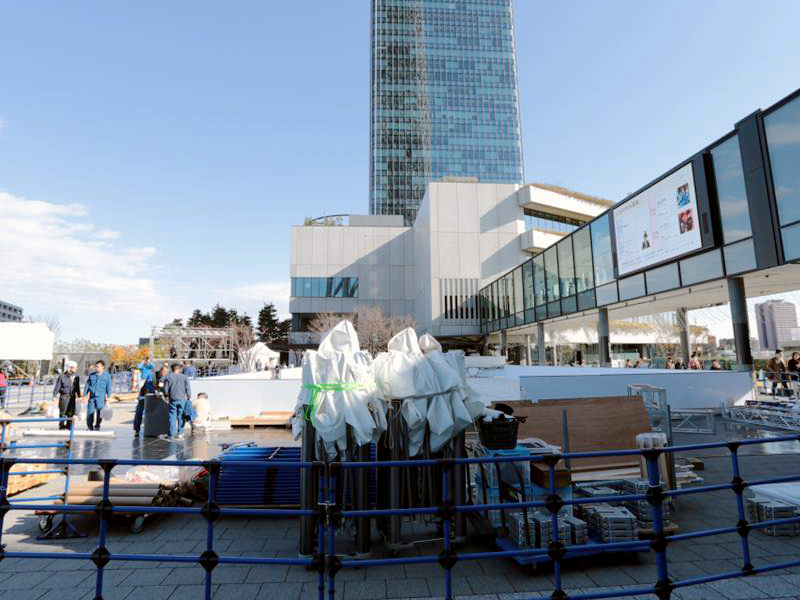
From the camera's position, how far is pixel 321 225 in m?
58.9

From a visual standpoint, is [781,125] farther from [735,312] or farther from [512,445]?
[512,445]

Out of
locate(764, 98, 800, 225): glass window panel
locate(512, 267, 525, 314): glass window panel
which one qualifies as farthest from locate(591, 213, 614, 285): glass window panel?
locate(512, 267, 525, 314): glass window panel

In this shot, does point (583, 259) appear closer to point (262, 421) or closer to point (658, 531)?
point (262, 421)

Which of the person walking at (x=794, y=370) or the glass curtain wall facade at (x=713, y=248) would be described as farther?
the person walking at (x=794, y=370)

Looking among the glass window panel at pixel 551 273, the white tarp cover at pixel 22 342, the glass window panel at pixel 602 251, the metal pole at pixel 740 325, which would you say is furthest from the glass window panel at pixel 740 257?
the white tarp cover at pixel 22 342

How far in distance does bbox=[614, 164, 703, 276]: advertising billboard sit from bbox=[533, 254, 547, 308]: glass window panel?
8.90m

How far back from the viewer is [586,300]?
24.5 metres

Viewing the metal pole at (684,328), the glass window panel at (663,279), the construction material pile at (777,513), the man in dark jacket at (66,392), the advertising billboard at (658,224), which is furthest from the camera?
the metal pole at (684,328)

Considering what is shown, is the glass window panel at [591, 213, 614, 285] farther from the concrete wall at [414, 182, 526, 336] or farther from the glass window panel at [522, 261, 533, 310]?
the concrete wall at [414, 182, 526, 336]

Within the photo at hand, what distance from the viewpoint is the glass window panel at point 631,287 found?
1986cm

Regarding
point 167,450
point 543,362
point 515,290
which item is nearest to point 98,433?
point 167,450

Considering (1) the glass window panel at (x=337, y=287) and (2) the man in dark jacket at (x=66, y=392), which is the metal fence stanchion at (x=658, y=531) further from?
(1) the glass window panel at (x=337, y=287)

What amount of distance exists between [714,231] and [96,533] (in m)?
18.7

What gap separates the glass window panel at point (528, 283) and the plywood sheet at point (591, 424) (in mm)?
26269
